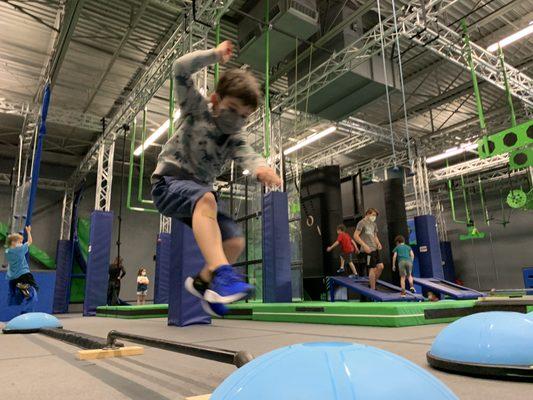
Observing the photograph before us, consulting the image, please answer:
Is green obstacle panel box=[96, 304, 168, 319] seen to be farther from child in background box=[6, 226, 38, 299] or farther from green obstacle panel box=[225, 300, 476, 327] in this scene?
green obstacle panel box=[225, 300, 476, 327]

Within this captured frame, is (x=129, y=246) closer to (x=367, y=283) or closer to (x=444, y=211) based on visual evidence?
(x=367, y=283)

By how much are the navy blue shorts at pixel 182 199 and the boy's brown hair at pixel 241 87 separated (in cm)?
43

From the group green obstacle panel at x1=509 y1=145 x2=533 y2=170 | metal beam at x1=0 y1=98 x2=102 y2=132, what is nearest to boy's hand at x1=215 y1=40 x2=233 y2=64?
green obstacle panel at x1=509 y1=145 x2=533 y2=170

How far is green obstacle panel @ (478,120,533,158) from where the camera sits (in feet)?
17.7

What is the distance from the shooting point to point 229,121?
6.01ft

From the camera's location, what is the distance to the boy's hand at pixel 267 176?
1.69 meters

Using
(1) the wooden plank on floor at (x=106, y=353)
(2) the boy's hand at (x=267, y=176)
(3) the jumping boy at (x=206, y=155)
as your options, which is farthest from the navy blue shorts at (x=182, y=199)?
(1) the wooden plank on floor at (x=106, y=353)

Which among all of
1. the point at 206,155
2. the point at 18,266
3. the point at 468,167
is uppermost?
the point at 468,167

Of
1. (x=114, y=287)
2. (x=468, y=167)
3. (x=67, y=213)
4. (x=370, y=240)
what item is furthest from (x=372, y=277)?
(x=67, y=213)

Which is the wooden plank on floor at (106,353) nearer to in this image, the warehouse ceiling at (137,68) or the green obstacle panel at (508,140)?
the warehouse ceiling at (137,68)

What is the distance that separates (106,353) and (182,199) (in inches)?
47.0

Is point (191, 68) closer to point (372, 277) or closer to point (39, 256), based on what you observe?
point (372, 277)

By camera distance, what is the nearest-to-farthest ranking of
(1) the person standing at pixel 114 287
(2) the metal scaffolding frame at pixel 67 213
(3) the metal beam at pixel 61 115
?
(3) the metal beam at pixel 61 115, (1) the person standing at pixel 114 287, (2) the metal scaffolding frame at pixel 67 213

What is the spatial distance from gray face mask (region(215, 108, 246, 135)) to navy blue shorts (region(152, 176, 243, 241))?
0.95 feet
